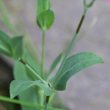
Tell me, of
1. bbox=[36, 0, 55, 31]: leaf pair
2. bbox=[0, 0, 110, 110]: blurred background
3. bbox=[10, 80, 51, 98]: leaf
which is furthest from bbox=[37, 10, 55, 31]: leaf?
bbox=[0, 0, 110, 110]: blurred background

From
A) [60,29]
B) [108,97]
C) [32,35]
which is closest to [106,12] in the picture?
[60,29]

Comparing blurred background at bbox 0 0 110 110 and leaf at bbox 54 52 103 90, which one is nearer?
leaf at bbox 54 52 103 90

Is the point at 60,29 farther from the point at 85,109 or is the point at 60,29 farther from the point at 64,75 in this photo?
the point at 64,75

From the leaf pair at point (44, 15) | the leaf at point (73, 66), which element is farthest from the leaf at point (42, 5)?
the leaf at point (73, 66)

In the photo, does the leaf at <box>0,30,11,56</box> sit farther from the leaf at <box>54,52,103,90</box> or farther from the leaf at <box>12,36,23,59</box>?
the leaf at <box>54,52,103,90</box>

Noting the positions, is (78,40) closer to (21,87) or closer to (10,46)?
(10,46)
